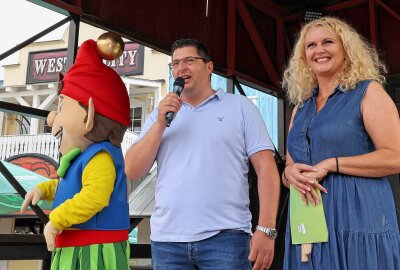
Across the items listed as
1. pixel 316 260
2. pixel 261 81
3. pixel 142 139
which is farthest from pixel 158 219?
pixel 261 81

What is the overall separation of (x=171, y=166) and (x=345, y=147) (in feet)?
2.23

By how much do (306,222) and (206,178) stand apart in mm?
484

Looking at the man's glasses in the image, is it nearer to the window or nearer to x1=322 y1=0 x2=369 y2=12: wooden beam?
x1=322 y1=0 x2=369 y2=12: wooden beam

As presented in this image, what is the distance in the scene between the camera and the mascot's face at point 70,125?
177cm

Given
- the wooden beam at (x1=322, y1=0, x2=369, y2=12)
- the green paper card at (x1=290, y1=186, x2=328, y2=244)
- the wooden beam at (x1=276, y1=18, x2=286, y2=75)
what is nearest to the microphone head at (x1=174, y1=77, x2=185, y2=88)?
the green paper card at (x1=290, y1=186, x2=328, y2=244)

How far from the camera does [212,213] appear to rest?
1554 millimetres

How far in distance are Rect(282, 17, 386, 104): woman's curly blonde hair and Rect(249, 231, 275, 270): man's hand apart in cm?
50

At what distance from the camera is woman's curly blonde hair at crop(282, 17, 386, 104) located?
4.19ft

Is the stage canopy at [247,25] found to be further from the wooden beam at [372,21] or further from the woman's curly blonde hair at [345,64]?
the woman's curly blonde hair at [345,64]

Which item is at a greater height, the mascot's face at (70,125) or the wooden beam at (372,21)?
the wooden beam at (372,21)

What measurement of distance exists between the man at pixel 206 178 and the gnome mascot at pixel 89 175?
0.12 m

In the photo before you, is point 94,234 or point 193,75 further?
point 193,75

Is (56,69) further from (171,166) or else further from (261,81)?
(171,166)

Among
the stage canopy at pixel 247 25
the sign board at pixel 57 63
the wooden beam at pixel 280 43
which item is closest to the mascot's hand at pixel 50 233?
the stage canopy at pixel 247 25
